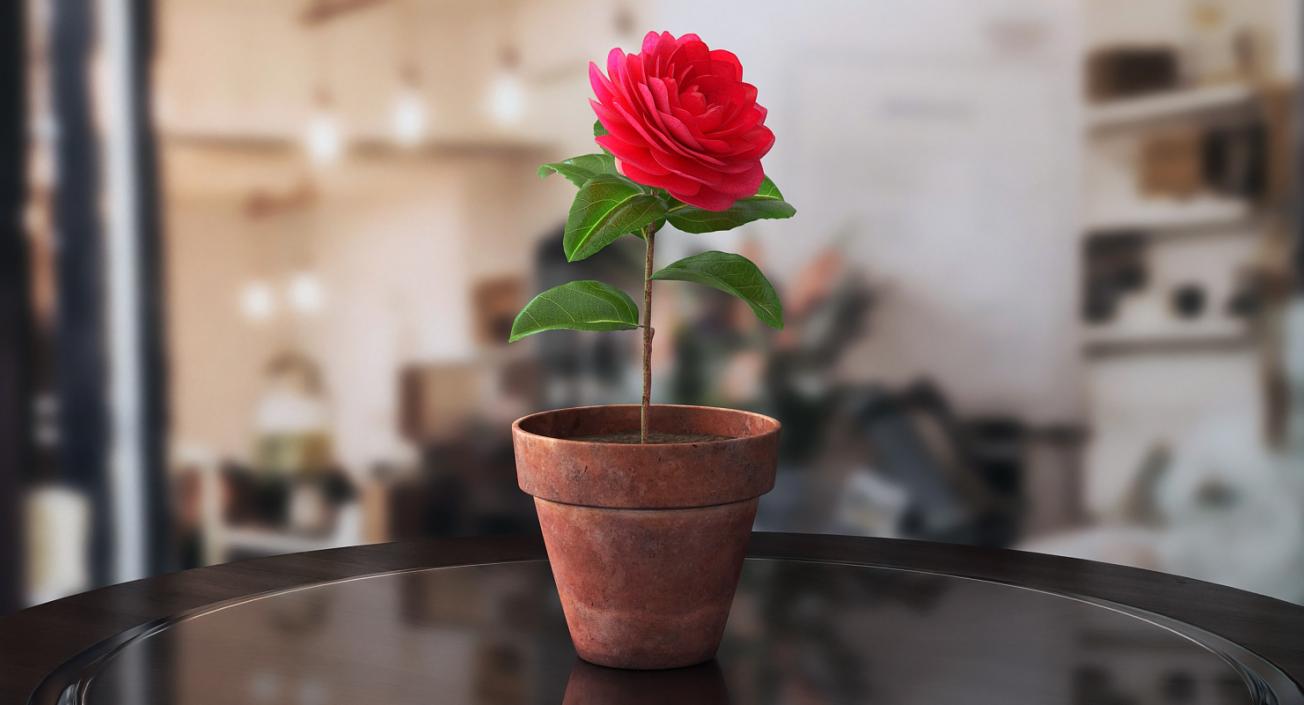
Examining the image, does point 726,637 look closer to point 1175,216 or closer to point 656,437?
point 656,437

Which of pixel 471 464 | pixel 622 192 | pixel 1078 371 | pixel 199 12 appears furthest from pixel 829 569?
pixel 199 12

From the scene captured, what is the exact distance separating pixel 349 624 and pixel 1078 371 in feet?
5.87

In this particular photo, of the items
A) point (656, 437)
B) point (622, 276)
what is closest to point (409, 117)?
point (622, 276)

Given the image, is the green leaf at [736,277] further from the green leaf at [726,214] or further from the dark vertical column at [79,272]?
the dark vertical column at [79,272]

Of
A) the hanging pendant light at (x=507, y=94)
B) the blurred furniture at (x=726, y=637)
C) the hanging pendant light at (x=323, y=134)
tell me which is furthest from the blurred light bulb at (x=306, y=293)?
the blurred furniture at (x=726, y=637)

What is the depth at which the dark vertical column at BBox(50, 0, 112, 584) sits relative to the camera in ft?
8.63

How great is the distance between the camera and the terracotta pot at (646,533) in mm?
641

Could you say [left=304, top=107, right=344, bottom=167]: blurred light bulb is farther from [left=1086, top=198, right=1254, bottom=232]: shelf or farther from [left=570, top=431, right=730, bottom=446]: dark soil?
[left=570, top=431, right=730, bottom=446]: dark soil

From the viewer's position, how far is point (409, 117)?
259cm

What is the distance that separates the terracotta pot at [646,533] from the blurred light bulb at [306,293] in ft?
6.83

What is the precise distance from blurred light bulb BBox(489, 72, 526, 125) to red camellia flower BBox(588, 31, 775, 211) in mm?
1938

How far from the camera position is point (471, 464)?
8.48ft

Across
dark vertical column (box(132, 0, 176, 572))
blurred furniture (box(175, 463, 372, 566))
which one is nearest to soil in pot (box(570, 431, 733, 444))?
blurred furniture (box(175, 463, 372, 566))

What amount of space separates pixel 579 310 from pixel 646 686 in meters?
0.20
